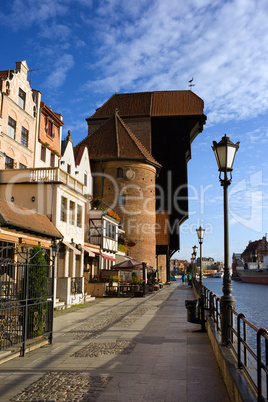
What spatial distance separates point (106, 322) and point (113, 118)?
40.4 metres

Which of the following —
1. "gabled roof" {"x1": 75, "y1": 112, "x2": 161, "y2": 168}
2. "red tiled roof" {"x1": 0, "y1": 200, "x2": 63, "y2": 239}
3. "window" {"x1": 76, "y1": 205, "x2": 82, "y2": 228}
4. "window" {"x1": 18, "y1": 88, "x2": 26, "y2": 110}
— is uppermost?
"gabled roof" {"x1": 75, "y1": 112, "x2": 161, "y2": 168}

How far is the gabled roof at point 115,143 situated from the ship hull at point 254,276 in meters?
72.4

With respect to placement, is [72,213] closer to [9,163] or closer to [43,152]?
[9,163]

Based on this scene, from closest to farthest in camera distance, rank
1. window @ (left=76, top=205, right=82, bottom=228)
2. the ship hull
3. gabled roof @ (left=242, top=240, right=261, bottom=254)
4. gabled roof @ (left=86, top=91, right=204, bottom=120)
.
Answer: window @ (left=76, top=205, right=82, bottom=228)
gabled roof @ (left=86, top=91, right=204, bottom=120)
the ship hull
gabled roof @ (left=242, top=240, right=261, bottom=254)

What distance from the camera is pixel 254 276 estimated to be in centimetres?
11600

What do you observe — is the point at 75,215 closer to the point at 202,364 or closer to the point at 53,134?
the point at 53,134

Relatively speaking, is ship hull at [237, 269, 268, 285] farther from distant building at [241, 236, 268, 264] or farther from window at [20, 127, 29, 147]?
window at [20, 127, 29, 147]

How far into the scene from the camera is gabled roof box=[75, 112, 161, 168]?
45.7 meters

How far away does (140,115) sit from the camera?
52.7 m

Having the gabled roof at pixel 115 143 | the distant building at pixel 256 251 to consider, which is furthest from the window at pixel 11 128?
the distant building at pixel 256 251

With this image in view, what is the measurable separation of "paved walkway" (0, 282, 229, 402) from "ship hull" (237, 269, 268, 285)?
10367 centimetres

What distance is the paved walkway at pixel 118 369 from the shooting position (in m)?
5.50

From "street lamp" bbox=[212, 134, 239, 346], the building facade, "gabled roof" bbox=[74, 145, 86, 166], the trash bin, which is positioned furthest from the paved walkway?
"gabled roof" bbox=[74, 145, 86, 166]

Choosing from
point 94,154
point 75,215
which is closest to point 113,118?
point 94,154
